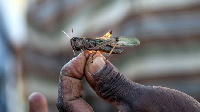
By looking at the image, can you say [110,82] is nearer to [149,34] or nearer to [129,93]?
[129,93]

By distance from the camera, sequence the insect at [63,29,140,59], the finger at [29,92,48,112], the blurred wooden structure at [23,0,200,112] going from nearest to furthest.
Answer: the insect at [63,29,140,59]
the finger at [29,92,48,112]
the blurred wooden structure at [23,0,200,112]

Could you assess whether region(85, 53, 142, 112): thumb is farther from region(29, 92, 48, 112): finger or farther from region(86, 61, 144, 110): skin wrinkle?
region(29, 92, 48, 112): finger

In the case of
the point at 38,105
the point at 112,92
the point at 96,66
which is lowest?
the point at 38,105

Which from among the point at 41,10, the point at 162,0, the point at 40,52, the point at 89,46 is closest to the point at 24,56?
the point at 40,52

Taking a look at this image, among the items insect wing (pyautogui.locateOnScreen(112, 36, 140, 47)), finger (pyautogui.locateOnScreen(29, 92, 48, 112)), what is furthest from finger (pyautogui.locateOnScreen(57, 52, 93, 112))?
finger (pyautogui.locateOnScreen(29, 92, 48, 112))

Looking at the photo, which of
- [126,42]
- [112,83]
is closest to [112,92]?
[112,83]

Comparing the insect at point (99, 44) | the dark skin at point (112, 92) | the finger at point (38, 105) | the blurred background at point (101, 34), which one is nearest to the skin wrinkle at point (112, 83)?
the dark skin at point (112, 92)

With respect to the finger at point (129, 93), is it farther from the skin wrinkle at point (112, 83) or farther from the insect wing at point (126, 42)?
the insect wing at point (126, 42)

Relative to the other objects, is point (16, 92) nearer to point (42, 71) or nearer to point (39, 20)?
point (42, 71)
